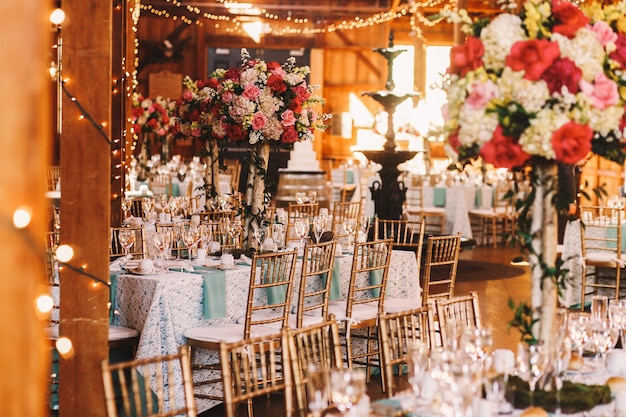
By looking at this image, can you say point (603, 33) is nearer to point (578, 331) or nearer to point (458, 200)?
point (578, 331)

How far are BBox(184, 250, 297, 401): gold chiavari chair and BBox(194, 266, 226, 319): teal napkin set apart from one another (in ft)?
0.27

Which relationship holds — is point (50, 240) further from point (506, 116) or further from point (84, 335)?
point (506, 116)

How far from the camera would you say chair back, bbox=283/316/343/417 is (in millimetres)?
3082

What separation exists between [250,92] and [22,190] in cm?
468

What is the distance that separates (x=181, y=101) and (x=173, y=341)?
2.75 meters

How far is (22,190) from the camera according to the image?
58.1 inches

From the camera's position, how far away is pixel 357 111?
19.5 metres

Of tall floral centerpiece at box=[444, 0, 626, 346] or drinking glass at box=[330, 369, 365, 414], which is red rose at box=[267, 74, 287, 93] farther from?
drinking glass at box=[330, 369, 365, 414]

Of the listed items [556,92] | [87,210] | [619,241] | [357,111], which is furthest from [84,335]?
[357,111]

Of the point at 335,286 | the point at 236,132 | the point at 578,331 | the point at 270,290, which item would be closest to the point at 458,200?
the point at 335,286

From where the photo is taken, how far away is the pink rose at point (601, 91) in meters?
2.80

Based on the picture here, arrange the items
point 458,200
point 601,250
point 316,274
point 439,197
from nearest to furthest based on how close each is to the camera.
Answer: point 316,274, point 601,250, point 458,200, point 439,197

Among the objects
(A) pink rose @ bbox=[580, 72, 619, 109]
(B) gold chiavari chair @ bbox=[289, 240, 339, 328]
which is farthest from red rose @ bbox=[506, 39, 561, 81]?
(B) gold chiavari chair @ bbox=[289, 240, 339, 328]

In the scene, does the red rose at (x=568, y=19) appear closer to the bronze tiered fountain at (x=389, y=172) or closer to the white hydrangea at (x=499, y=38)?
the white hydrangea at (x=499, y=38)
